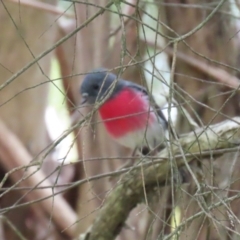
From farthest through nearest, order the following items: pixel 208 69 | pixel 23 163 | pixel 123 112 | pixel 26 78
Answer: pixel 26 78 → pixel 23 163 → pixel 208 69 → pixel 123 112

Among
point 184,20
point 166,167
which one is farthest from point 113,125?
point 166,167

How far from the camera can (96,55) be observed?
1.88 metres

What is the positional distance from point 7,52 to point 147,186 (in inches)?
40.5

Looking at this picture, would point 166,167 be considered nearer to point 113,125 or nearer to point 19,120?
point 113,125

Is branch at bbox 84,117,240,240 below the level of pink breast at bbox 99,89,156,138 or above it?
below

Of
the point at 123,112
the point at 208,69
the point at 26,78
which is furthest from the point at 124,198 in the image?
the point at 26,78

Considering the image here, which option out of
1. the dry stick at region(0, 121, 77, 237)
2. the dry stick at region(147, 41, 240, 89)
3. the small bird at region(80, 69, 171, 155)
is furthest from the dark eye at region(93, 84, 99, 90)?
the dry stick at region(0, 121, 77, 237)

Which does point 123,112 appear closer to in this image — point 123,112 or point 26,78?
point 123,112

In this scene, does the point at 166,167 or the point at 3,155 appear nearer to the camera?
the point at 166,167

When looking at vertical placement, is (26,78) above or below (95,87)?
above

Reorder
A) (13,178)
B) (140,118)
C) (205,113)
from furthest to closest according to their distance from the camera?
(13,178), (205,113), (140,118)

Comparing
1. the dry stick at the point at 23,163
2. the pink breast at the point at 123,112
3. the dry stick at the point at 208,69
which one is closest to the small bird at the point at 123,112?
the pink breast at the point at 123,112

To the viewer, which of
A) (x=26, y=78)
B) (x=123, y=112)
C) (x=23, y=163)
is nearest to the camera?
(x=123, y=112)

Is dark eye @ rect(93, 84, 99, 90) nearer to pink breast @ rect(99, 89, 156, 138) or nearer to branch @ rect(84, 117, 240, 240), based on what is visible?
pink breast @ rect(99, 89, 156, 138)
